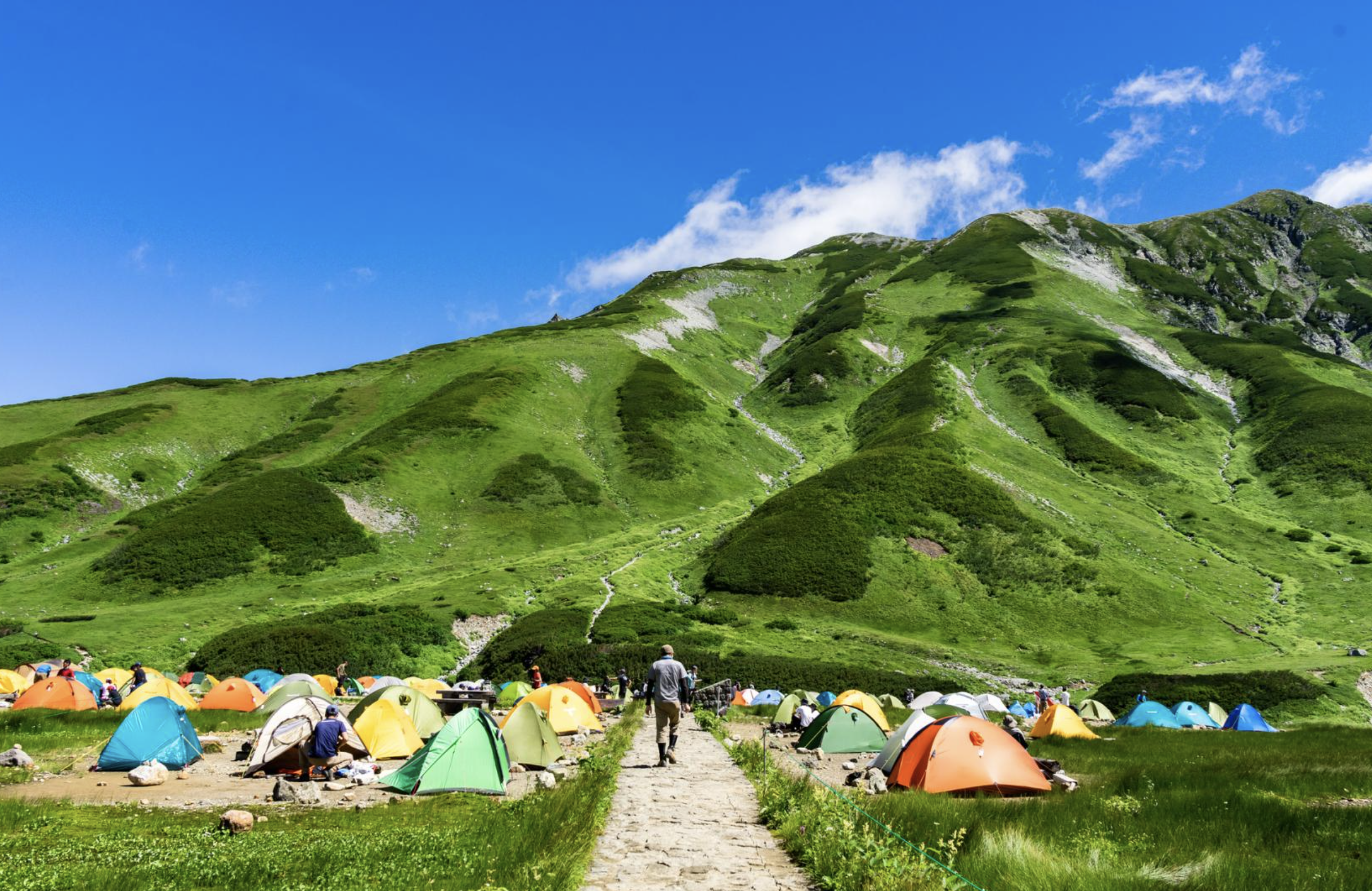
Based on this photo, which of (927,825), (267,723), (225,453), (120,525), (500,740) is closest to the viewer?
(927,825)

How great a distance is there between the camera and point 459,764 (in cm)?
1661

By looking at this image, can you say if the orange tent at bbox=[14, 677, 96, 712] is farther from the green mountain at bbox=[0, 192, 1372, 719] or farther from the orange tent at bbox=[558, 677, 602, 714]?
the orange tent at bbox=[558, 677, 602, 714]

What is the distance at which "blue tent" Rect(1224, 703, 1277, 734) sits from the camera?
35.6 meters

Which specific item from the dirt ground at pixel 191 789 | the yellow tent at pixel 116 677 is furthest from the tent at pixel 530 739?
the yellow tent at pixel 116 677

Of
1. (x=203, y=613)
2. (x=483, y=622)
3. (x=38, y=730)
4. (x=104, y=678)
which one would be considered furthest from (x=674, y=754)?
(x=203, y=613)

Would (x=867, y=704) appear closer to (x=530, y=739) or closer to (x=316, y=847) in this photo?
(x=530, y=739)

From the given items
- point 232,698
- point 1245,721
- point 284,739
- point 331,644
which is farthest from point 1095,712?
point 331,644

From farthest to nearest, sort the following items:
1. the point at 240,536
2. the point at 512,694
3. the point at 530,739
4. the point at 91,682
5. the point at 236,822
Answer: the point at 240,536 → the point at 512,694 → the point at 91,682 → the point at 530,739 → the point at 236,822

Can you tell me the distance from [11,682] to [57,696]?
977 cm

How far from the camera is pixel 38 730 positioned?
A: 2409cm

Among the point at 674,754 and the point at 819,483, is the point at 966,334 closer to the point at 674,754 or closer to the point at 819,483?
the point at 819,483

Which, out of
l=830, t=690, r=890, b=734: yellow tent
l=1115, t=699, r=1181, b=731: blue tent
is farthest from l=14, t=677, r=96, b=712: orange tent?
l=1115, t=699, r=1181, b=731: blue tent

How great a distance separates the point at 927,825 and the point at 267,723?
16155 millimetres

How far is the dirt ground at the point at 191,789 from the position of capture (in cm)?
1474
